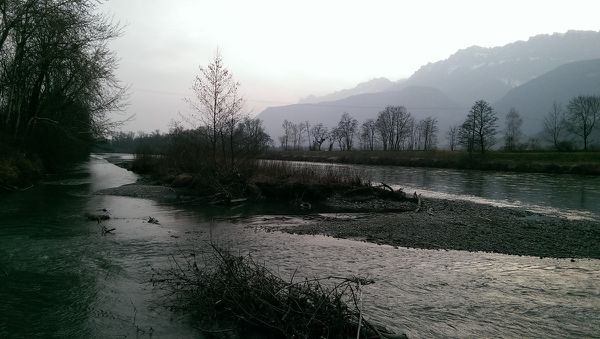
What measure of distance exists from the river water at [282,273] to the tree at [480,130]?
66.3 meters

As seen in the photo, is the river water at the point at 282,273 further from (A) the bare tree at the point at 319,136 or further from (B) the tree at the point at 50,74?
(A) the bare tree at the point at 319,136

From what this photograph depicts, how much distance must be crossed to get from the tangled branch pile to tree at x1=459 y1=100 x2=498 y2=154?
72.1 meters

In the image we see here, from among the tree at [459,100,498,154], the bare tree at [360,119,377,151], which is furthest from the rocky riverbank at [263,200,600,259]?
the bare tree at [360,119,377,151]

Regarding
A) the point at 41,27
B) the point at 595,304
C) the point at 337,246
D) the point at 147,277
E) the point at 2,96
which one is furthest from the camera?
the point at 2,96

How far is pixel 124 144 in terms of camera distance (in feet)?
615

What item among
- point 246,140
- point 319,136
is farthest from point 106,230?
point 319,136

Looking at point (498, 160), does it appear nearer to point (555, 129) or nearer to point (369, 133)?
point (555, 129)

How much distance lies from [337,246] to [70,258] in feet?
26.9

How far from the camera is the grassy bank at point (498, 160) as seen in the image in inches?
1965

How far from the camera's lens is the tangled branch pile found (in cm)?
573

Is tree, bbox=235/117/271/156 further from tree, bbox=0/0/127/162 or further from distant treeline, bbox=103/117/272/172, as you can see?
tree, bbox=0/0/127/162

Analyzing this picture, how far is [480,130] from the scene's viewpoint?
241ft

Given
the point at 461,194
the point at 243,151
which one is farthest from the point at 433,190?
the point at 243,151

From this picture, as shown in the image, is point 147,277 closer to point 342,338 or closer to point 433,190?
point 342,338
